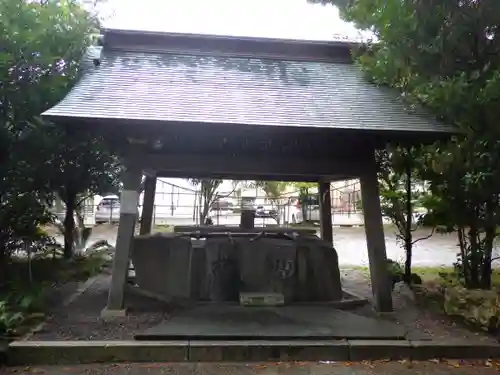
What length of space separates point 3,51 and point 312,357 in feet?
20.3

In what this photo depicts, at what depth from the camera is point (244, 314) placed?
614 cm

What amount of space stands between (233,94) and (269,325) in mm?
3402

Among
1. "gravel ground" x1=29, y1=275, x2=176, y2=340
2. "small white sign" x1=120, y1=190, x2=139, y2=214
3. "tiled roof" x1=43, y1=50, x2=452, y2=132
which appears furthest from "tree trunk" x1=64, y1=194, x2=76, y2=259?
"small white sign" x1=120, y1=190, x2=139, y2=214

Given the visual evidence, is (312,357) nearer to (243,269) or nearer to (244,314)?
(244,314)

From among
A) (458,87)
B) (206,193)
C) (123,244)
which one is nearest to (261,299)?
(123,244)

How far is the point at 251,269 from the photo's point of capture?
690 cm

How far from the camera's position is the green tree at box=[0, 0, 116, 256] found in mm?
6527

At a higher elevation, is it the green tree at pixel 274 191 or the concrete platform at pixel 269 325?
the concrete platform at pixel 269 325

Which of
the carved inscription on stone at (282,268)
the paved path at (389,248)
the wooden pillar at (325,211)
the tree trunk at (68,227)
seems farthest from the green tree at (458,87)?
the tree trunk at (68,227)

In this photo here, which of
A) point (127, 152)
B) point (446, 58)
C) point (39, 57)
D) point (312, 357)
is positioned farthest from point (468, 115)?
point (39, 57)

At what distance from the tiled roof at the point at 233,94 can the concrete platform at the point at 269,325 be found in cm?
264

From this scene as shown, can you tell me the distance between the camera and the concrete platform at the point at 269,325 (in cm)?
522

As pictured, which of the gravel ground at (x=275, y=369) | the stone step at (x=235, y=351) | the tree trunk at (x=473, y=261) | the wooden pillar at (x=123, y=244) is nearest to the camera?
the gravel ground at (x=275, y=369)

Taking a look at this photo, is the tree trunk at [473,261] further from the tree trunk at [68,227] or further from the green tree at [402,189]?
the tree trunk at [68,227]
